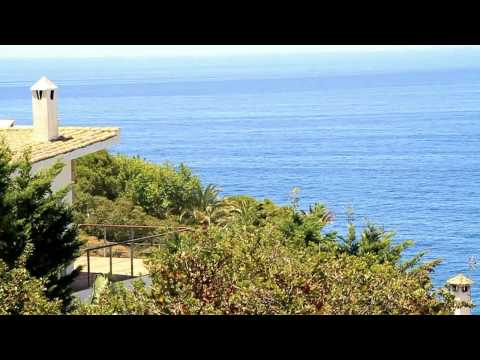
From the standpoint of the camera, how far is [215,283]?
960 centimetres

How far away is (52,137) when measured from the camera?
19.5 m

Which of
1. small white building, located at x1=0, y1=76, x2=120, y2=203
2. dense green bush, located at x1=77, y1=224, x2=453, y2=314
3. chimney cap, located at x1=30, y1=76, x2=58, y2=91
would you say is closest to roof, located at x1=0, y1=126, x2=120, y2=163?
small white building, located at x1=0, y1=76, x2=120, y2=203

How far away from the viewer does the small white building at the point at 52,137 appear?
18.6m

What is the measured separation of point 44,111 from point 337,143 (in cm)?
6995

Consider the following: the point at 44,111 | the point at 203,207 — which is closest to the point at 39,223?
the point at 44,111

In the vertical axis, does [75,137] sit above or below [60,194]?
above

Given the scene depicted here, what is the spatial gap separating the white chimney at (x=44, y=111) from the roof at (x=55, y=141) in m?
0.19

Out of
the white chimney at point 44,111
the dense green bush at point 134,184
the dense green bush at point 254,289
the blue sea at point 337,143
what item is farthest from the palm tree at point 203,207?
the dense green bush at point 254,289

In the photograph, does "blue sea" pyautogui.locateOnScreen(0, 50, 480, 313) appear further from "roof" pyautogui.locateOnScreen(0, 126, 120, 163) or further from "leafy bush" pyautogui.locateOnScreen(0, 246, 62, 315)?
"leafy bush" pyautogui.locateOnScreen(0, 246, 62, 315)

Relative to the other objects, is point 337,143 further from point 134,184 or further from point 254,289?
point 254,289
